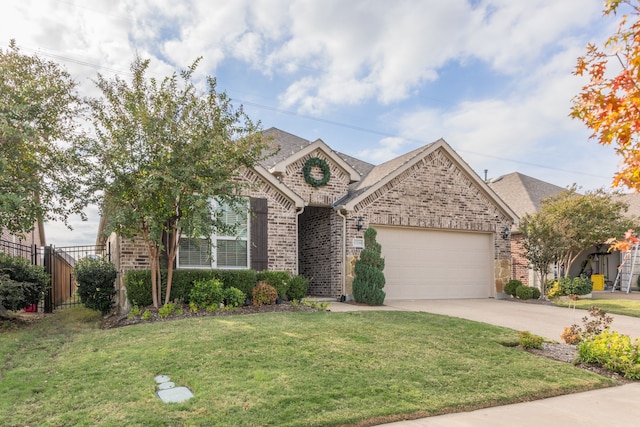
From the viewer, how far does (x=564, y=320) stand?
414 inches

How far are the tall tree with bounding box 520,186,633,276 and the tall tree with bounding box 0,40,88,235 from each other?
13599mm

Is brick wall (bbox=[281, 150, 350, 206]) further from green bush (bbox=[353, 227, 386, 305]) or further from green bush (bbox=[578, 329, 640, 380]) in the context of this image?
green bush (bbox=[578, 329, 640, 380])

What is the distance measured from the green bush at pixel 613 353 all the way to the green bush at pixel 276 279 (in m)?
7.11

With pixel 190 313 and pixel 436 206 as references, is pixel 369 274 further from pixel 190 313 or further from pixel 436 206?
pixel 190 313

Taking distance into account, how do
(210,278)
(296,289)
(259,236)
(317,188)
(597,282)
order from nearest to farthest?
(210,278), (296,289), (259,236), (317,188), (597,282)

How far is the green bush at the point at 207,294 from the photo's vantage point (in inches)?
404

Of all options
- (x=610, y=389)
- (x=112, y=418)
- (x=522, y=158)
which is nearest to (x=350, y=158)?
(x=522, y=158)

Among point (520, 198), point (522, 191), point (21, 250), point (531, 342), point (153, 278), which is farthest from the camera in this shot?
point (522, 191)

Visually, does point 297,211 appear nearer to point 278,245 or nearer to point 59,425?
point 278,245

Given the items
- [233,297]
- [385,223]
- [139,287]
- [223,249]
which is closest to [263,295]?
[233,297]

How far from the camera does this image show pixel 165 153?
9234 mm

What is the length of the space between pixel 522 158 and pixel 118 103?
21.1 metres

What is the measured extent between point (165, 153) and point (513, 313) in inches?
365

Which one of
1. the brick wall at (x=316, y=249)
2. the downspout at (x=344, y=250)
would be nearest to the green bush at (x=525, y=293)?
the downspout at (x=344, y=250)
